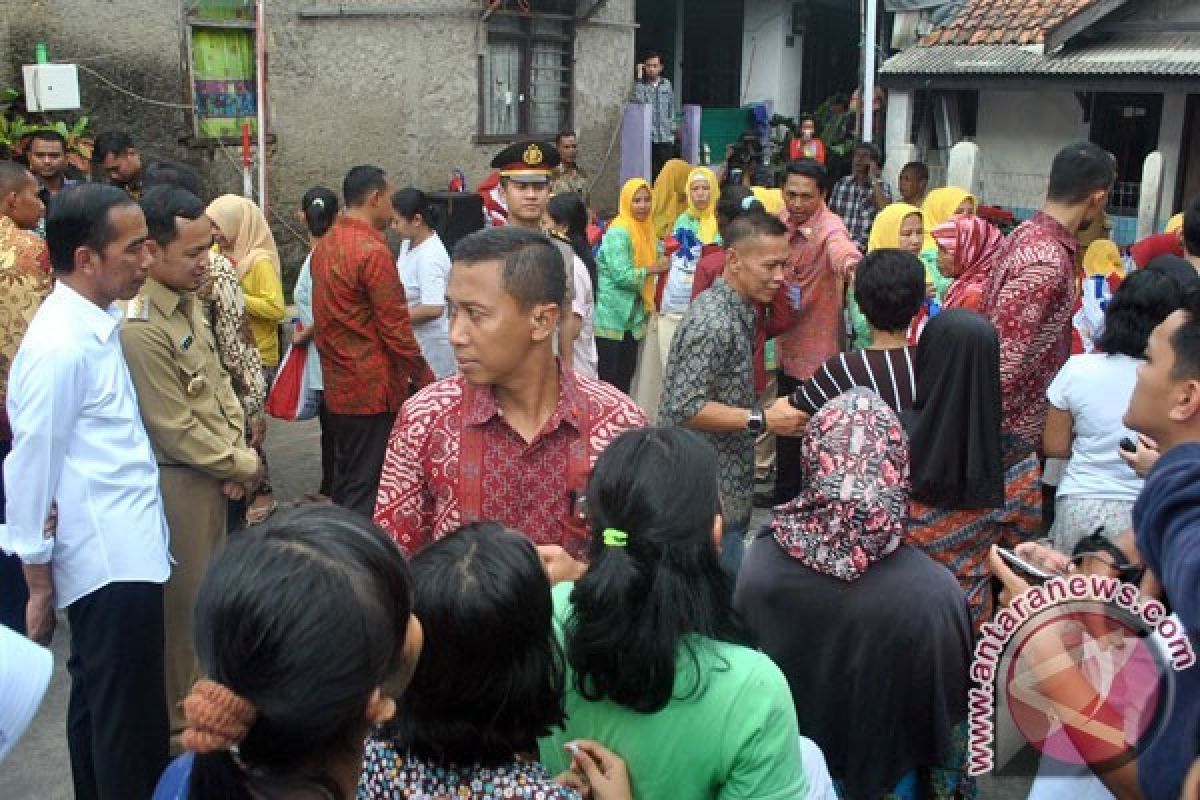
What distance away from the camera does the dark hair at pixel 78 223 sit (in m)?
2.87

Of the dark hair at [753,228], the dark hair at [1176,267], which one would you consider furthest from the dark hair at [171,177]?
the dark hair at [1176,267]

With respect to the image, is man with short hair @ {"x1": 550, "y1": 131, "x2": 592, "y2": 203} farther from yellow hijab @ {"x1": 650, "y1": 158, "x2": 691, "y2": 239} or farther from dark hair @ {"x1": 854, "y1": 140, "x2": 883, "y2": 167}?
dark hair @ {"x1": 854, "y1": 140, "x2": 883, "y2": 167}

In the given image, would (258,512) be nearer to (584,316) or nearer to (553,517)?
(584,316)

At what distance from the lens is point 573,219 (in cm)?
604

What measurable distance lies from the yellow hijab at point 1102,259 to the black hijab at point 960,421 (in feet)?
11.9

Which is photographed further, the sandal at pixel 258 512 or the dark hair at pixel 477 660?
the sandal at pixel 258 512

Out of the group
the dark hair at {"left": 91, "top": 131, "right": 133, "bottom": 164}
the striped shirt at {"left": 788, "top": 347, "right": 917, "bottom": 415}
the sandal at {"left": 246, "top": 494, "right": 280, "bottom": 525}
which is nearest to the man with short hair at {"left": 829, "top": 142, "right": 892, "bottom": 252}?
Answer: the sandal at {"left": 246, "top": 494, "right": 280, "bottom": 525}

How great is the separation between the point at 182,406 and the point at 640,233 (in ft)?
13.6

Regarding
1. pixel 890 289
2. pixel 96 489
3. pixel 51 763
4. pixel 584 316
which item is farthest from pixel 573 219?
pixel 51 763

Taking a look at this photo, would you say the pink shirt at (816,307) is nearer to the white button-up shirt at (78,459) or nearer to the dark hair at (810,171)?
the dark hair at (810,171)

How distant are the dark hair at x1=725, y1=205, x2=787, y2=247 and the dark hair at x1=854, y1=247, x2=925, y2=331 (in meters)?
0.38

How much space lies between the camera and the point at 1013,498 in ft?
11.7

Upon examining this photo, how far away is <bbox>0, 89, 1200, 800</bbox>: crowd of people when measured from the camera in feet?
4.99

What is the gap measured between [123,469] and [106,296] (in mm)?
475
